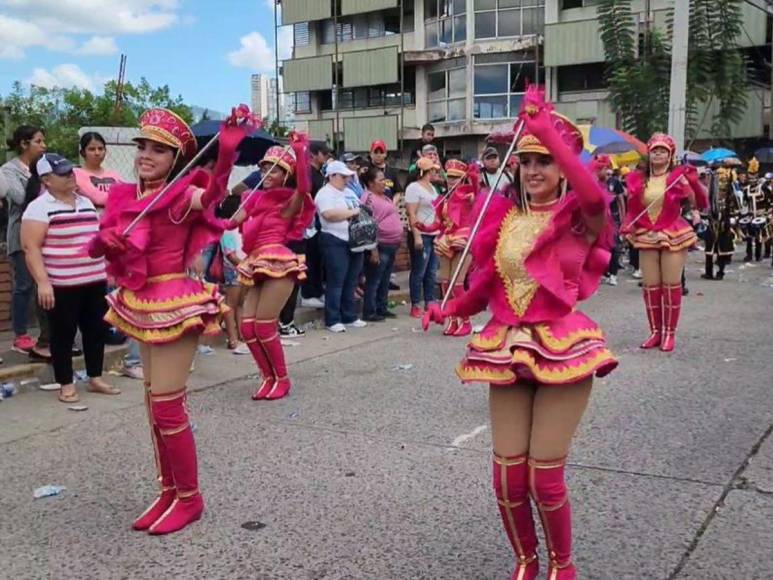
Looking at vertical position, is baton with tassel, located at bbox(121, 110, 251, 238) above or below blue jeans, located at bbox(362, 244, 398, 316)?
above

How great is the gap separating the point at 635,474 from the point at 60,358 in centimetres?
423

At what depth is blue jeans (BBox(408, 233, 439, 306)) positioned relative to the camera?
36.2ft

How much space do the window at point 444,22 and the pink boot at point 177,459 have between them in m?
29.8

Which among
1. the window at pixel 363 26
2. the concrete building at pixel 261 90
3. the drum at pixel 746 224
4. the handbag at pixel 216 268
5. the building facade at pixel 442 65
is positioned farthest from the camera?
the concrete building at pixel 261 90

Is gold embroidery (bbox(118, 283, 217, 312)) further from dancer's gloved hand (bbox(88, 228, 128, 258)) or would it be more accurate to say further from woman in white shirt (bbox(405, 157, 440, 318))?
woman in white shirt (bbox(405, 157, 440, 318))

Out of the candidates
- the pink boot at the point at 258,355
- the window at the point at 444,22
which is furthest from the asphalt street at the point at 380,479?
the window at the point at 444,22

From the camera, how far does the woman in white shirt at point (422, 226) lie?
10.5 meters

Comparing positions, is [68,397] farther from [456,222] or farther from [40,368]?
[456,222]

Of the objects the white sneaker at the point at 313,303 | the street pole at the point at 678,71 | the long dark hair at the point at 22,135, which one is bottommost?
the white sneaker at the point at 313,303

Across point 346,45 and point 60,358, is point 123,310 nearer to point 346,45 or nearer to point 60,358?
point 60,358

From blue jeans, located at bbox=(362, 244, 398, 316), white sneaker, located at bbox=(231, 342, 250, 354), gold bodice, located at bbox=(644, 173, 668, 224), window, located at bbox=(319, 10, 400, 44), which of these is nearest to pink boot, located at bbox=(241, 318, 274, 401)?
white sneaker, located at bbox=(231, 342, 250, 354)

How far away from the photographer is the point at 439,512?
425cm

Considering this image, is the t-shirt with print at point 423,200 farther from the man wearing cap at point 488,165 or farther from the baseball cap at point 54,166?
the baseball cap at point 54,166

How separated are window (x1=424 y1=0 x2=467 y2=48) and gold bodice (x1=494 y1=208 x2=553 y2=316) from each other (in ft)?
98.5
